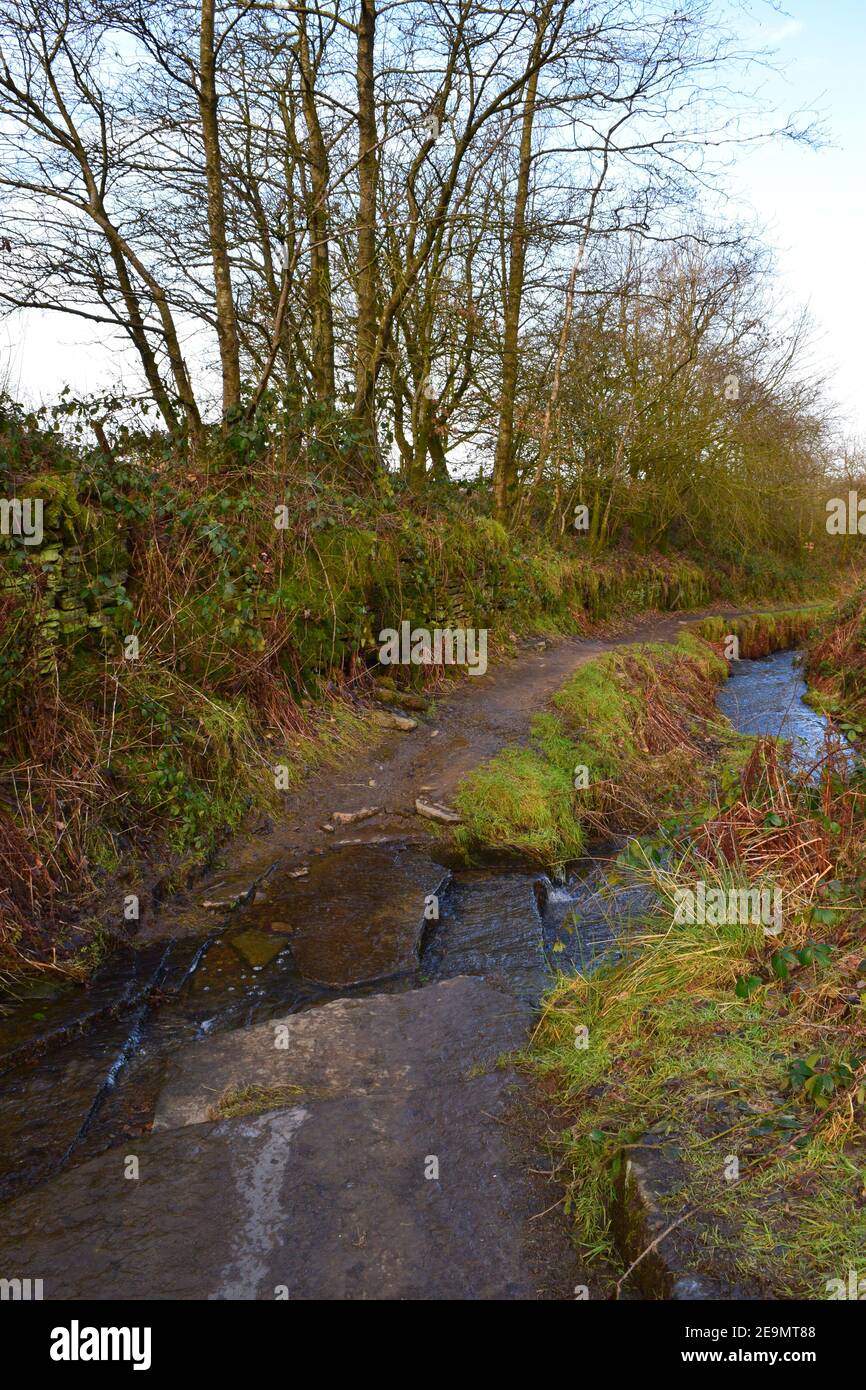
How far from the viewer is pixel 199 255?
8586mm

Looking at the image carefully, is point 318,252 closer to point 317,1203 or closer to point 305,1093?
point 305,1093

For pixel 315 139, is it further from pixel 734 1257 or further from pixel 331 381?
pixel 734 1257

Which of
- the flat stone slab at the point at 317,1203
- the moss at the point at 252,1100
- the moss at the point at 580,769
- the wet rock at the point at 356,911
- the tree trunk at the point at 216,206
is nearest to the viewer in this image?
the flat stone slab at the point at 317,1203

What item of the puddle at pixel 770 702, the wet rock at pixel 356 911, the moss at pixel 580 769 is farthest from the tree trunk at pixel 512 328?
the wet rock at pixel 356 911

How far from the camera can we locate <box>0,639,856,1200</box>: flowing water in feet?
10.6

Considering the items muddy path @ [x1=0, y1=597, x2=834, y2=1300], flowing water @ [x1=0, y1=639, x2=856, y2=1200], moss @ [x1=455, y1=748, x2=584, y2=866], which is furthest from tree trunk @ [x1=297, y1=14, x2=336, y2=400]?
muddy path @ [x1=0, y1=597, x2=834, y2=1300]

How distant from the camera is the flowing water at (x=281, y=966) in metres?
3.25

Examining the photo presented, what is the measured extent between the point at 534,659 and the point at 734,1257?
8851 millimetres

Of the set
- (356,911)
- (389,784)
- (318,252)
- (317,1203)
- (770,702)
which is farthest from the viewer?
(770,702)

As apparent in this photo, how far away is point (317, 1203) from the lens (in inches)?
106

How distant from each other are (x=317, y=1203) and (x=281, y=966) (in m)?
1.69

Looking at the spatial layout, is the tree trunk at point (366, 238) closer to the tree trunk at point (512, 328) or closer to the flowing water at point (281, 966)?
the tree trunk at point (512, 328)

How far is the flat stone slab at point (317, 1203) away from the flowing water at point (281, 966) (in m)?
0.24

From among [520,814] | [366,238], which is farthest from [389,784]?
[366,238]
